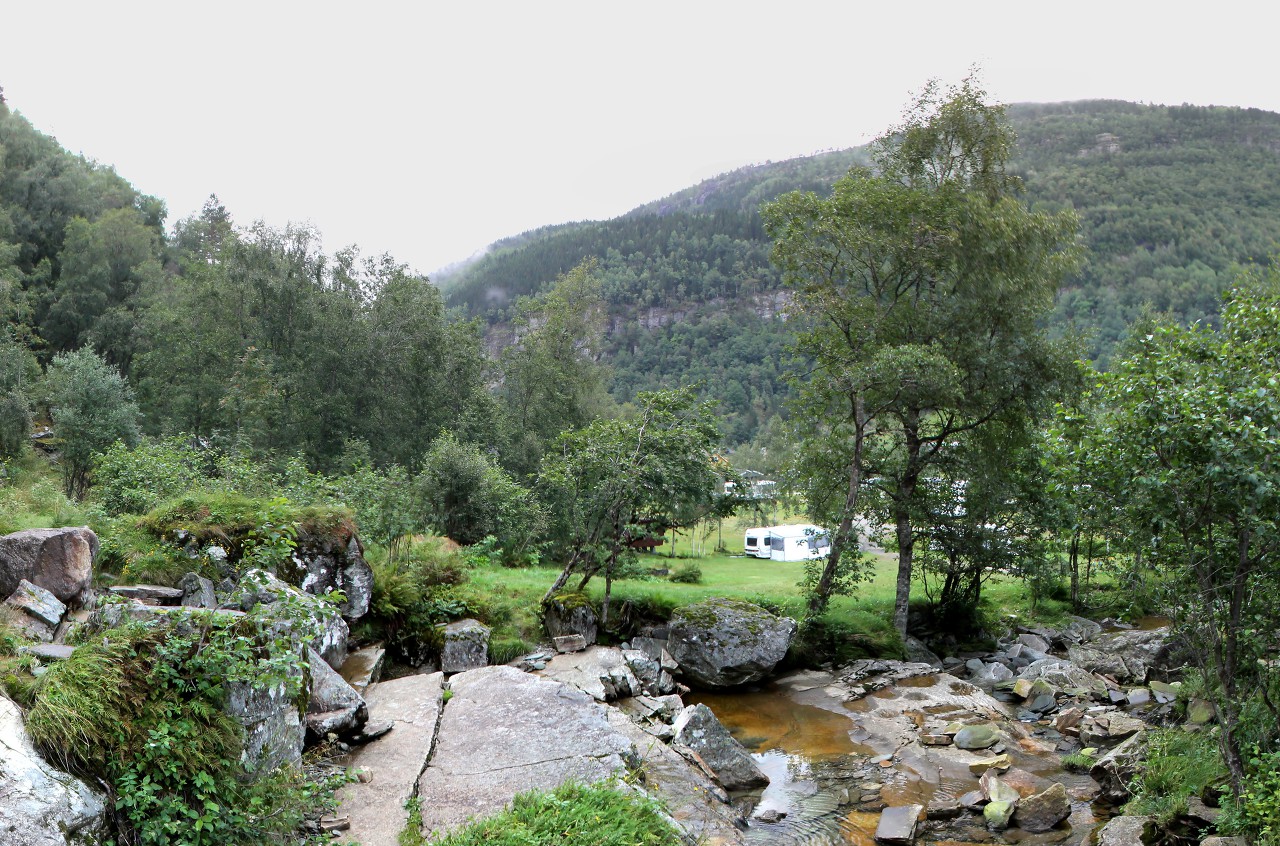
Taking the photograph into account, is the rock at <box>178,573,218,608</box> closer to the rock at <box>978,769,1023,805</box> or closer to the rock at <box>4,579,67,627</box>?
the rock at <box>4,579,67,627</box>

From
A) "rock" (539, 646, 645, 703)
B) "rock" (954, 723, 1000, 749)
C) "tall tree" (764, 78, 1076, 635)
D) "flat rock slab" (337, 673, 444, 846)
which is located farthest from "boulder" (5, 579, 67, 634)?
"tall tree" (764, 78, 1076, 635)

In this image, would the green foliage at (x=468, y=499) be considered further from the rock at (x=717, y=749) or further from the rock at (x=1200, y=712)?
the rock at (x=1200, y=712)

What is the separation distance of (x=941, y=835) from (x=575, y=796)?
20.5ft

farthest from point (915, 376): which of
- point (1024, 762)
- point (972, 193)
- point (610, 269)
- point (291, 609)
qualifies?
point (610, 269)

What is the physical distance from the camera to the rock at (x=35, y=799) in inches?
205

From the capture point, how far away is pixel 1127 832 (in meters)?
10.2

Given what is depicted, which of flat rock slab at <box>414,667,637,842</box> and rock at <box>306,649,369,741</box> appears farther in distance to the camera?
rock at <box>306,649,369,741</box>

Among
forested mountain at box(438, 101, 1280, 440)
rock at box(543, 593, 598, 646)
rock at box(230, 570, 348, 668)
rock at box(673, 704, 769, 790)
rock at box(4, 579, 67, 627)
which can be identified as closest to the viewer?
rock at box(230, 570, 348, 668)

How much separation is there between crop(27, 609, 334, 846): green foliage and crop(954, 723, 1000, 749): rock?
12020mm

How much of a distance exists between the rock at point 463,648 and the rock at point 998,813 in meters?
8.93

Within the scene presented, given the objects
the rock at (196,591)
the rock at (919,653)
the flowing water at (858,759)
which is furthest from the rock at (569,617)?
the rock at (919,653)

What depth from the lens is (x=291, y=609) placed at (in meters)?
7.51

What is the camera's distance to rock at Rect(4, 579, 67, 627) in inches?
317

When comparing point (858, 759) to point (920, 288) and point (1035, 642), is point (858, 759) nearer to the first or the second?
point (1035, 642)
